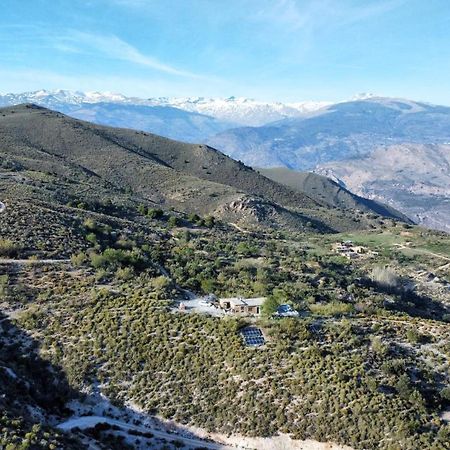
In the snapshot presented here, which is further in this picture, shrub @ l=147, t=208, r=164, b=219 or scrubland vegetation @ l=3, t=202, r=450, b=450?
shrub @ l=147, t=208, r=164, b=219

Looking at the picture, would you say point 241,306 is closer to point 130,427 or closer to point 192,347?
point 192,347

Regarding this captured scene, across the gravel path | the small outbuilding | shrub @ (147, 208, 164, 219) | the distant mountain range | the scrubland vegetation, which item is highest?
the distant mountain range

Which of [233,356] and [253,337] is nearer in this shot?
[233,356]

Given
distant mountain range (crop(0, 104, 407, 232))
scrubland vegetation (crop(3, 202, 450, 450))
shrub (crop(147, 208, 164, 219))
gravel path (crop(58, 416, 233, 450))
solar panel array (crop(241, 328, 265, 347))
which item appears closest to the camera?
gravel path (crop(58, 416, 233, 450))

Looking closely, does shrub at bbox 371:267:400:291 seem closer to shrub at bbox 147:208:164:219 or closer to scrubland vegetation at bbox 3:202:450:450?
scrubland vegetation at bbox 3:202:450:450

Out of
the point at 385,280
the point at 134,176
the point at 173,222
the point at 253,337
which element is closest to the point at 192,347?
the point at 253,337

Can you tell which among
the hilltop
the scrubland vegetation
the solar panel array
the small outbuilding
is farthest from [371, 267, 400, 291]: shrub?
the solar panel array

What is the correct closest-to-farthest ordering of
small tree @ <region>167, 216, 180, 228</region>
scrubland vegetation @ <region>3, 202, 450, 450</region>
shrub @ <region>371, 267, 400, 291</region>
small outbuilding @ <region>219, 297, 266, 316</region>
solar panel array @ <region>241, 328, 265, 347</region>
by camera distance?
scrubland vegetation @ <region>3, 202, 450, 450</region> < solar panel array @ <region>241, 328, 265, 347</region> < small outbuilding @ <region>219, 297, 266, 316</region> < shrub @ <region>371, 267, 400, 291</region> < small tree @ <region>167, 216, 180, 228</region>

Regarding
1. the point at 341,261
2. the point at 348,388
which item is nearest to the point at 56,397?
the point at 348,388
